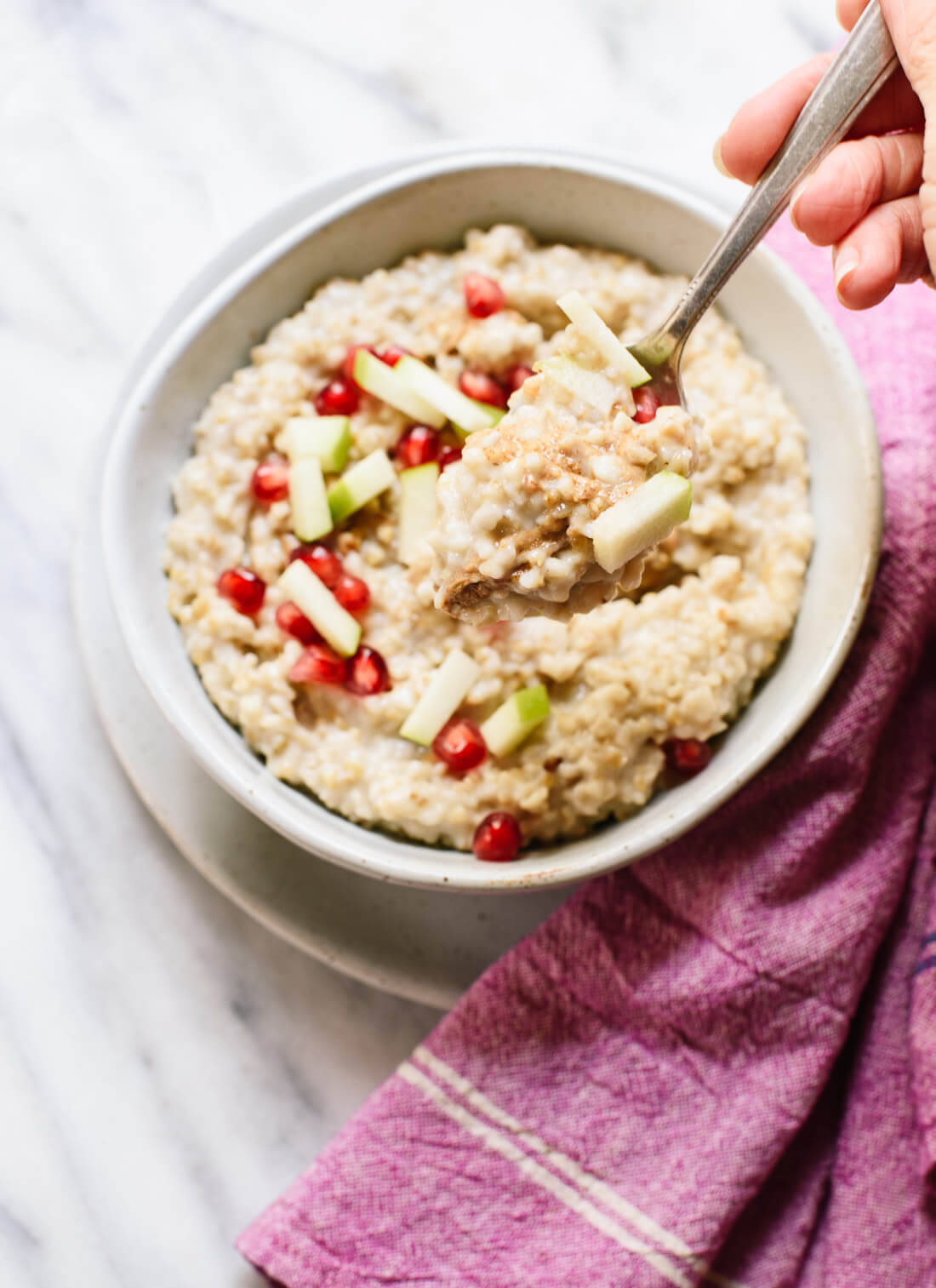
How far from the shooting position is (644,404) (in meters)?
2.64

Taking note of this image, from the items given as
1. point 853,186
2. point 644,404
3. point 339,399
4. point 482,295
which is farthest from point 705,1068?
point 853,186

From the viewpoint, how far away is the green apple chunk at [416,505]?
3.09 metres

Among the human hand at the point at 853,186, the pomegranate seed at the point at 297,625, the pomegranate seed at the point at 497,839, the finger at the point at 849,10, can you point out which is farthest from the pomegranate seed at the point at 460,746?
the finger at the point at 849,10

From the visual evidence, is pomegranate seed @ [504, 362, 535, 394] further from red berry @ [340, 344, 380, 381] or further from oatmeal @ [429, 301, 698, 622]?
oatmeal @ [429, 301, 698, 622]

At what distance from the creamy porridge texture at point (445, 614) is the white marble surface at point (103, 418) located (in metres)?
0.64

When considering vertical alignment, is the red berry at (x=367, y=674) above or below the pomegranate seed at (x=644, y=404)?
below

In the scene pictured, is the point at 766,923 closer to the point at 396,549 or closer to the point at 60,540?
the point at 396,549

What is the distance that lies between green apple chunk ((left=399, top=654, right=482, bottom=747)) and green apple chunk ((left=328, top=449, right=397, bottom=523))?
1.57ft

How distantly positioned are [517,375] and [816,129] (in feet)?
3.22

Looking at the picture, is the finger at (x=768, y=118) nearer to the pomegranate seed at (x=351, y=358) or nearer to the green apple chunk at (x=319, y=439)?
the pomegranate seed at (x=351, y=358)

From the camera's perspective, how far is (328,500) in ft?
10.1

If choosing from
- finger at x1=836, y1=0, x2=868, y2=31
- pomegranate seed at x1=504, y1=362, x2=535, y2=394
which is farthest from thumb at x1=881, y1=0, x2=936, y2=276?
pomegranate seed at x1=504, y1=362, x2=535, y2=394

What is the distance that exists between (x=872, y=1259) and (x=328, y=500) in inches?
98.1

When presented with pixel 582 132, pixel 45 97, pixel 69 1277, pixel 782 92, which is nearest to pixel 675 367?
pixel 782 92
